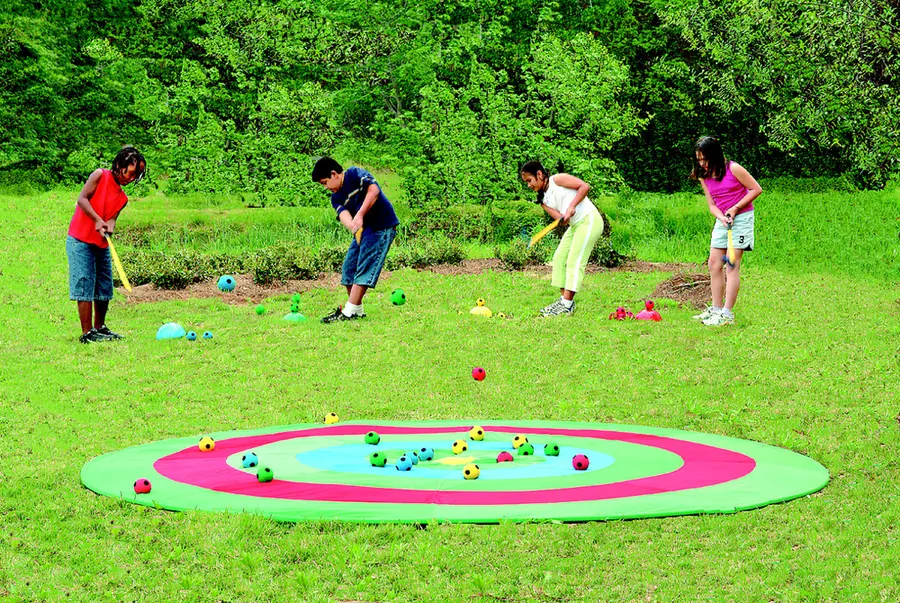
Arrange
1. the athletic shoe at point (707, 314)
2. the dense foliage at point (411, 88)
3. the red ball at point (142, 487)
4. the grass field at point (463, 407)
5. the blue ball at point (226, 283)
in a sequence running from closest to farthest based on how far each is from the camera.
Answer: the grass field at point (463, 407), the red ball at point (142, 487), the athletic shoe at point (707, 314), the blue ball at point (226, 283), the dense foliage at point (411, 88)

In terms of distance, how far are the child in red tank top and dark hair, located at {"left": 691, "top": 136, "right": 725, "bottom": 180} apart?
6.01m

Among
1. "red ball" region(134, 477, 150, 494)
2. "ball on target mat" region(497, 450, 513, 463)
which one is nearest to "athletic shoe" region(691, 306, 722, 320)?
"ball on target mat" region(497, 450, 513, 463)

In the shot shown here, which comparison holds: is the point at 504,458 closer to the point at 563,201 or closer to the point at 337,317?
the point at 337,317

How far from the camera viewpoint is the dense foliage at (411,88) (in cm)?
1694

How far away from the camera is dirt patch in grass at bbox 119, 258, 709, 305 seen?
552 inches

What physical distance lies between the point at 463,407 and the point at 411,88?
48.1 feet

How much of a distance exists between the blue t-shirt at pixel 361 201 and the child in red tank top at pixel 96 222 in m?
2.44

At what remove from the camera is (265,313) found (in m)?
13.3

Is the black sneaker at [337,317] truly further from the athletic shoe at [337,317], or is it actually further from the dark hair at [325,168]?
the dark hair at [325,168]

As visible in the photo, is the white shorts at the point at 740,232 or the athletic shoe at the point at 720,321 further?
the athletic shoe at the point at 720,321

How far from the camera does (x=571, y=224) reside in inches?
501

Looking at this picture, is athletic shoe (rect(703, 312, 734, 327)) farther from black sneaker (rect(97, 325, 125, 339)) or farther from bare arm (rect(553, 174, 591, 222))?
black sneaker (rect(97, 325, 125, 339))

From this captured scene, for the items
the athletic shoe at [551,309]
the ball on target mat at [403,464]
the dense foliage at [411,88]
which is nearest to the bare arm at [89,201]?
the athletic shoe at [551,309]

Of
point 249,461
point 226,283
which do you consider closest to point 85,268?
point 226,283
